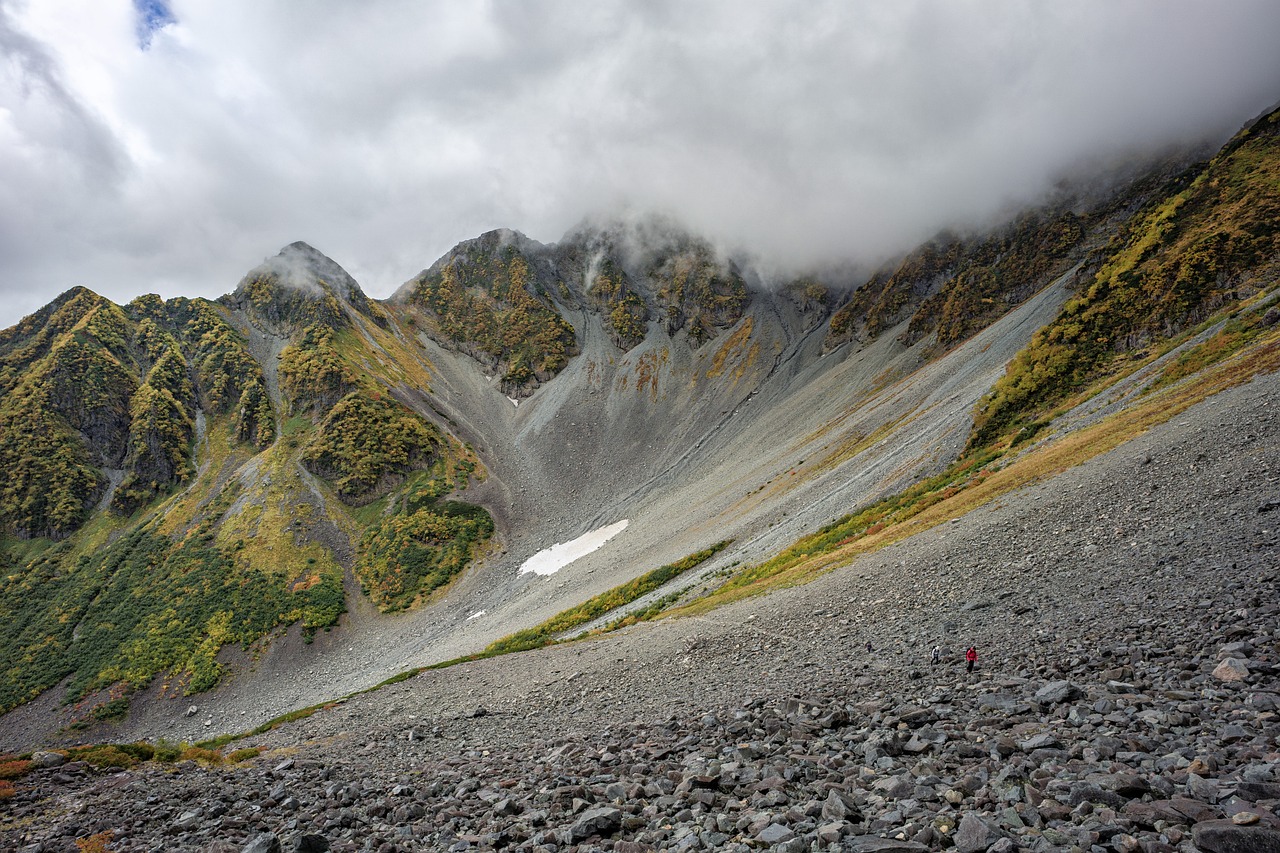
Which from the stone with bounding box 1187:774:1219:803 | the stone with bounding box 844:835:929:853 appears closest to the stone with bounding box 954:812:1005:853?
the stone with bounding box 844:835:929:853

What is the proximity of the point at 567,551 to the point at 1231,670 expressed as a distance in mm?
78089

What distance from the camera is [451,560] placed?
3354 inches

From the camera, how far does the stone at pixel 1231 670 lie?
837 cm

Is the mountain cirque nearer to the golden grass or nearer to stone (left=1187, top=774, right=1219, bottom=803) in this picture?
stone (left=1187, top=774, right=1219, bottom=803)

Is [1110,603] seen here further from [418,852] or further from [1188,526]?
[418,852]

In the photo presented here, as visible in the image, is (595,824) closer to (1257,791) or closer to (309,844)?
(309,844)

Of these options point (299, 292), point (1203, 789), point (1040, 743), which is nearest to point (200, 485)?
point (299, 292)

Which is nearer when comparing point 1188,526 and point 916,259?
point 1188,526

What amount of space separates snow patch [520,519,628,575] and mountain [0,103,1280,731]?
137 centimetres

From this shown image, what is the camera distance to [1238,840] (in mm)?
4703

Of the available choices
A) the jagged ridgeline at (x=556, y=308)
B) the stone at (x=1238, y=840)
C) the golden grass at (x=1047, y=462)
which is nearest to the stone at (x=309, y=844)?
the stone at (x=1238, y=840)

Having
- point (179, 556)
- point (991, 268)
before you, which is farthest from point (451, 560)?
point (991, 268)

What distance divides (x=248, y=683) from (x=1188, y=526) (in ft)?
280

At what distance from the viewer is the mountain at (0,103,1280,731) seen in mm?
47531
